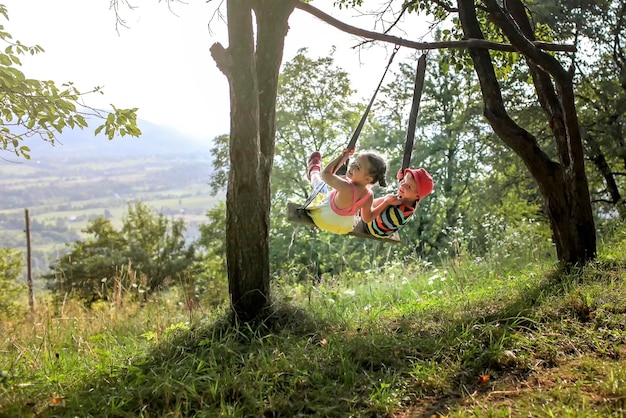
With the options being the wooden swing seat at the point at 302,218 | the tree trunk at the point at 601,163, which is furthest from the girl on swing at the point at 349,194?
the tree trunk at the point at 601,163

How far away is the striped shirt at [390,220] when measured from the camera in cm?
395

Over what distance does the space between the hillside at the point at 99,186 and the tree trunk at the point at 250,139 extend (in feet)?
238

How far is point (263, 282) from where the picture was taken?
3.46 metres

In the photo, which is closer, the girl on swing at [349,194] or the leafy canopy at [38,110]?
the leafy canopy at [38,110]

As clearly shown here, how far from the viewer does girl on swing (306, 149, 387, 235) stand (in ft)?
12.8

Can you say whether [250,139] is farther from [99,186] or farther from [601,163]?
[99,186]

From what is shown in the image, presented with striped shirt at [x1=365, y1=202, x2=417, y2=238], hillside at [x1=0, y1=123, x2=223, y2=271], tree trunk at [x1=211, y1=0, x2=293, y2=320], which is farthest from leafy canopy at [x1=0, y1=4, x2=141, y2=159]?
hillside at [x1=0, y1=123, x2=223, y2=271]

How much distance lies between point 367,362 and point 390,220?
134cm

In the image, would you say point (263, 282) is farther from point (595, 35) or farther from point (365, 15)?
point (595, 35)

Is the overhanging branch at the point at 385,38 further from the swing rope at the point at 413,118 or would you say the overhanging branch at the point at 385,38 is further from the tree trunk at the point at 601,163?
the tree trunk at the point at 601,163

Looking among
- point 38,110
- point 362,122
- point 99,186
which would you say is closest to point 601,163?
point 362,122

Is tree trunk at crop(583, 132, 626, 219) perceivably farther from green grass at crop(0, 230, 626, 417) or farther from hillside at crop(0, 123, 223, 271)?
hillside at crop(0, 123, 223, 271)

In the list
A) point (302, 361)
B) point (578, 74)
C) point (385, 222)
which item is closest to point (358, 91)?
point (578, 74)

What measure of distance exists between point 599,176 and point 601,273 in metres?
7.55
